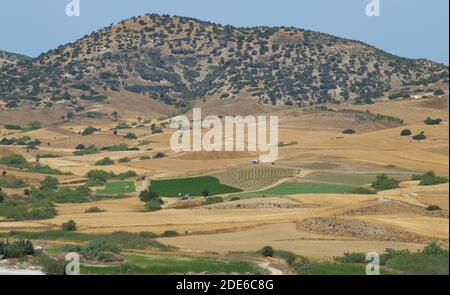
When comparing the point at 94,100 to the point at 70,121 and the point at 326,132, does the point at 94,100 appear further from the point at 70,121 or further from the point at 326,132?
the point at 326,132

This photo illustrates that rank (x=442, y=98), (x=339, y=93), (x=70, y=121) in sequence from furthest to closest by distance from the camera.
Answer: (x=339, y=93) → (x=70, y=121) → (x=442, y=98)

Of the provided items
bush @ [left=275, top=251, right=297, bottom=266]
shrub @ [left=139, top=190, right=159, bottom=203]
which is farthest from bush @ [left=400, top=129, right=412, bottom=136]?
bush @ [left=275, top=251, right=297, bottom=266]

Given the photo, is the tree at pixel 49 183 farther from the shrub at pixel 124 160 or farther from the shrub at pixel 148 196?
the shrub at pixel 124 160

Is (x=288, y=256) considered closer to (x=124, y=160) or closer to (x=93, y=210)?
(x=93, y=210)

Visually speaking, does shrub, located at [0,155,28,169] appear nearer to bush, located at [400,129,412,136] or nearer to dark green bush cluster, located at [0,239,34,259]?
bush, located at [400,129,412,136]

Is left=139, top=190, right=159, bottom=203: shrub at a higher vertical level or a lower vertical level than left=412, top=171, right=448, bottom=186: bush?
lower

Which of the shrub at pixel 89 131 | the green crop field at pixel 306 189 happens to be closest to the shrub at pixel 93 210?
the green crop field at pixel 306 189
